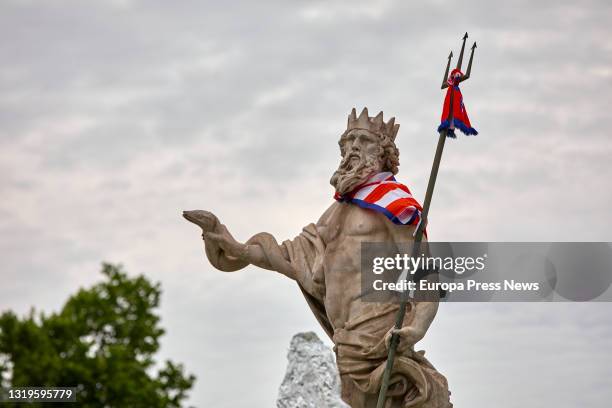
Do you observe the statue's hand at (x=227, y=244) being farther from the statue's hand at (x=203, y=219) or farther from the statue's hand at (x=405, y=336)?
the statue's hand at (x=405, y=336)

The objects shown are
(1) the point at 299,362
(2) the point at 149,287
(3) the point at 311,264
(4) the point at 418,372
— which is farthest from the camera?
(2) the point at 149,287

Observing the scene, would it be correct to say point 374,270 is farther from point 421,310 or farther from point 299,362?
point 299,362

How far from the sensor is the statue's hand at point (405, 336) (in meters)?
12.5

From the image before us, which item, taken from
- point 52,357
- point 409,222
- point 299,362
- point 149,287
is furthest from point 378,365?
point 149,287

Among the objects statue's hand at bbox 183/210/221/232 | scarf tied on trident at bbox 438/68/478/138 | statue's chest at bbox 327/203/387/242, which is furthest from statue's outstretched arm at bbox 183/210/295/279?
scarf tied on trident at bbox 438/68/478/138

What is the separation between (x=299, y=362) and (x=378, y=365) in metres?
3.66

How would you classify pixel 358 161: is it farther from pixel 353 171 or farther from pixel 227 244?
pixel 227 244

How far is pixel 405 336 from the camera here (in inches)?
494

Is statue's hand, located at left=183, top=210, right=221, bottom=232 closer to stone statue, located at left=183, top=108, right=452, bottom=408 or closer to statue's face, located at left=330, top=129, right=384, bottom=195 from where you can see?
stone statue, located at left=183, top=108, right=452, bottom=408

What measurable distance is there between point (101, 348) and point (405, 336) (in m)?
17.6

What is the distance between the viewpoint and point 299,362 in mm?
9164

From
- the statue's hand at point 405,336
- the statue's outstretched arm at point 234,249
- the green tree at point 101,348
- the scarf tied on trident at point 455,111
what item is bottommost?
the statue's hand at point 405,336

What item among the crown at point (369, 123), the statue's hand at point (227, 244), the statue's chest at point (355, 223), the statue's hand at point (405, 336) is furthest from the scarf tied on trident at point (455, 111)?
the statue's hand at point (227, 244)

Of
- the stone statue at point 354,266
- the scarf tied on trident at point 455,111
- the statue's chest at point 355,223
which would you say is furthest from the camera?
the statue's chest at point 355,223
